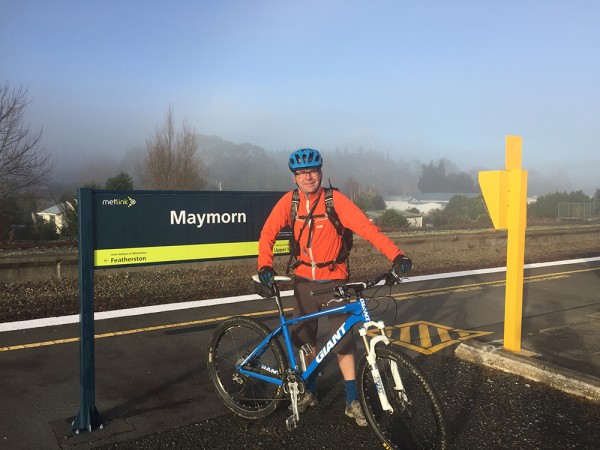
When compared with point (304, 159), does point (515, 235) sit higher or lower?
lower

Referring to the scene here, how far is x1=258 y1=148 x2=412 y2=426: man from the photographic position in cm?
404

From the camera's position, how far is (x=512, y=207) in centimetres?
526

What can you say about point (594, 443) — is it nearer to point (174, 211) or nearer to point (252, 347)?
point (252, 347)

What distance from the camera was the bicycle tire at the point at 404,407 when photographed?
3283 millimetres

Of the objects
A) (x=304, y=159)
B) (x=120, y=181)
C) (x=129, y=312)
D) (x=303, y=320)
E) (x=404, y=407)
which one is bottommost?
(x=129, y=312)

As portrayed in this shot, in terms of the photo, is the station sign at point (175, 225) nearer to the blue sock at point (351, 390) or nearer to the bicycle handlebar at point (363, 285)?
the bicycle handlebar at point (363, 285)

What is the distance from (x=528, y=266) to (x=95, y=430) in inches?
475

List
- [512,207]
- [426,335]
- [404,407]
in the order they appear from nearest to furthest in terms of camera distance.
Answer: [404,407]
[512,207]
[426,335]

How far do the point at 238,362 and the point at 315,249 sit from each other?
1197 mm

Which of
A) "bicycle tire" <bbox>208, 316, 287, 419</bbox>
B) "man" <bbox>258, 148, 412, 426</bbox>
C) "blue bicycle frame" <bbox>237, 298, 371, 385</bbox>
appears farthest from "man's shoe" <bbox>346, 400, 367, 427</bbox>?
"bicycle tire" <bbox>208, 316, 287, 419</bbox>

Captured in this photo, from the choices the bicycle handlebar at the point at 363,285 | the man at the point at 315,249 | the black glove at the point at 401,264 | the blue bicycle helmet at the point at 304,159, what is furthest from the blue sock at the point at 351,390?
the blue bicycle helmet at the point at 304,159

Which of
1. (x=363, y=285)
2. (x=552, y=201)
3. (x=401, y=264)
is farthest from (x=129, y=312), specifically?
(x=552, y=201)

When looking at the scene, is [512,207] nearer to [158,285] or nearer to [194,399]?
[194,399]

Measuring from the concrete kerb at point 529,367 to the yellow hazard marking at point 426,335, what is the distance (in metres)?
0.52
